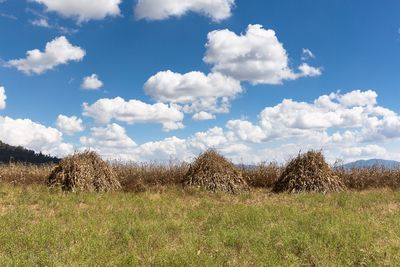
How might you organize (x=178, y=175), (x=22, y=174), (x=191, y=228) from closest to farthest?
(x=191, y=228), (x=22, y=174), (x=178, y=175)

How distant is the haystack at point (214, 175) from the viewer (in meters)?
21.3

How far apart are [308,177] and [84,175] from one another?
32.6ft

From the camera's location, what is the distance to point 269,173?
Result: 25.6 m

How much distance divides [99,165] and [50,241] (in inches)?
390

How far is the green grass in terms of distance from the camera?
1022 cm

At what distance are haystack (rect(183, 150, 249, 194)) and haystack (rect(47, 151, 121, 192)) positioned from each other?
3501 mm

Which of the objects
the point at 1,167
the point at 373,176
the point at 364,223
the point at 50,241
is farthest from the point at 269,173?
Result: the point at 50,241

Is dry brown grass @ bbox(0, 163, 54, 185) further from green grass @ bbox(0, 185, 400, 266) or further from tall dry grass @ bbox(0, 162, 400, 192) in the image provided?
green grass @ bbox(0, 185, 400, 266)

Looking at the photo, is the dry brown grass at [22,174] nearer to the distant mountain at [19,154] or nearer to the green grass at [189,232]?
the green grass at [189,232]

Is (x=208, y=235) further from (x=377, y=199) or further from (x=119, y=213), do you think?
(x=377, y=199)

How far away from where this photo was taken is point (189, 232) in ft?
41.1

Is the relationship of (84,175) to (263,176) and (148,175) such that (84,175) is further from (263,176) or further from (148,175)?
(263,176)

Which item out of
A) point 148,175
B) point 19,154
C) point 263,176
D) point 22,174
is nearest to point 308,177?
point 263,176

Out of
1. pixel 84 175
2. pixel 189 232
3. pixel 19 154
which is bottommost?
pixel 189 232
